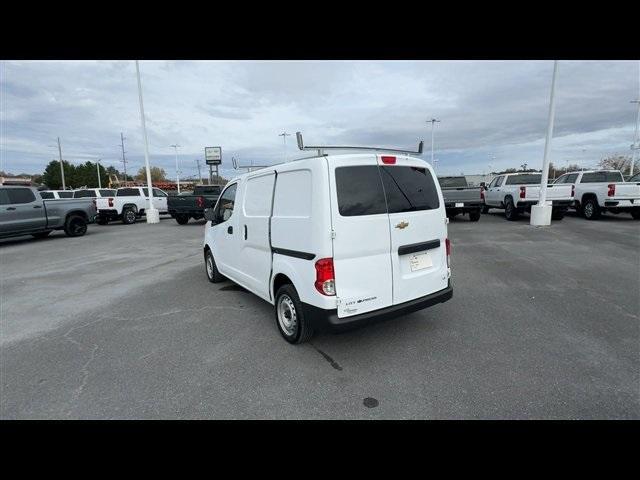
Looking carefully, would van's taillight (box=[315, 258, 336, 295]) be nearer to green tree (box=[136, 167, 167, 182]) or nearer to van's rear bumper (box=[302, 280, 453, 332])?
van's rear bumper (box=[302, 280, 453, 332])

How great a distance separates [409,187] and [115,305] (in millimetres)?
4741

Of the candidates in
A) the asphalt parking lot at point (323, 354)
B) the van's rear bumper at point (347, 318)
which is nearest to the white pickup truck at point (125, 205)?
the asphalt parking lot at point (323, 354)

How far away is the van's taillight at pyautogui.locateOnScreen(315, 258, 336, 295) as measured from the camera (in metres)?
2.97

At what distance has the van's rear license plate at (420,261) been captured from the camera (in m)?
3.47

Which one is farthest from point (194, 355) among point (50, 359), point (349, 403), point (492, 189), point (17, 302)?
point (492, 189)

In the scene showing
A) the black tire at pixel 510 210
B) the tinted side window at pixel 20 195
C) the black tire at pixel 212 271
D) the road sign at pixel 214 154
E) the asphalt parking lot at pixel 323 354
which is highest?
the road sign at pixel 214 154

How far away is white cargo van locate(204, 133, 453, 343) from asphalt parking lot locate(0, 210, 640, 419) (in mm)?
504

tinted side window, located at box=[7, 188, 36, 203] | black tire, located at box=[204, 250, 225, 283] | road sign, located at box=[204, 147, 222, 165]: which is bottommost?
black tire, located at box=[204, 250, 225, 283]

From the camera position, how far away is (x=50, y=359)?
3430 millimetres

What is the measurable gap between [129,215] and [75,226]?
16.6 ft

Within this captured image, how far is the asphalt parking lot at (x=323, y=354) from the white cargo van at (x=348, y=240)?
0.50 meters

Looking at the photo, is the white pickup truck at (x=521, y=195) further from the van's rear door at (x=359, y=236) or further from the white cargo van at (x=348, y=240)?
the van's rear door at (x=359, y=236)

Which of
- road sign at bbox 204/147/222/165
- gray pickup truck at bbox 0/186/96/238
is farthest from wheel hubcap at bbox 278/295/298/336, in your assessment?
road sign at bbox 204/147/222/165

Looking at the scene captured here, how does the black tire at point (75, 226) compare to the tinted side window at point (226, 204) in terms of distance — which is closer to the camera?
the tinted side window at point (226, 204)
